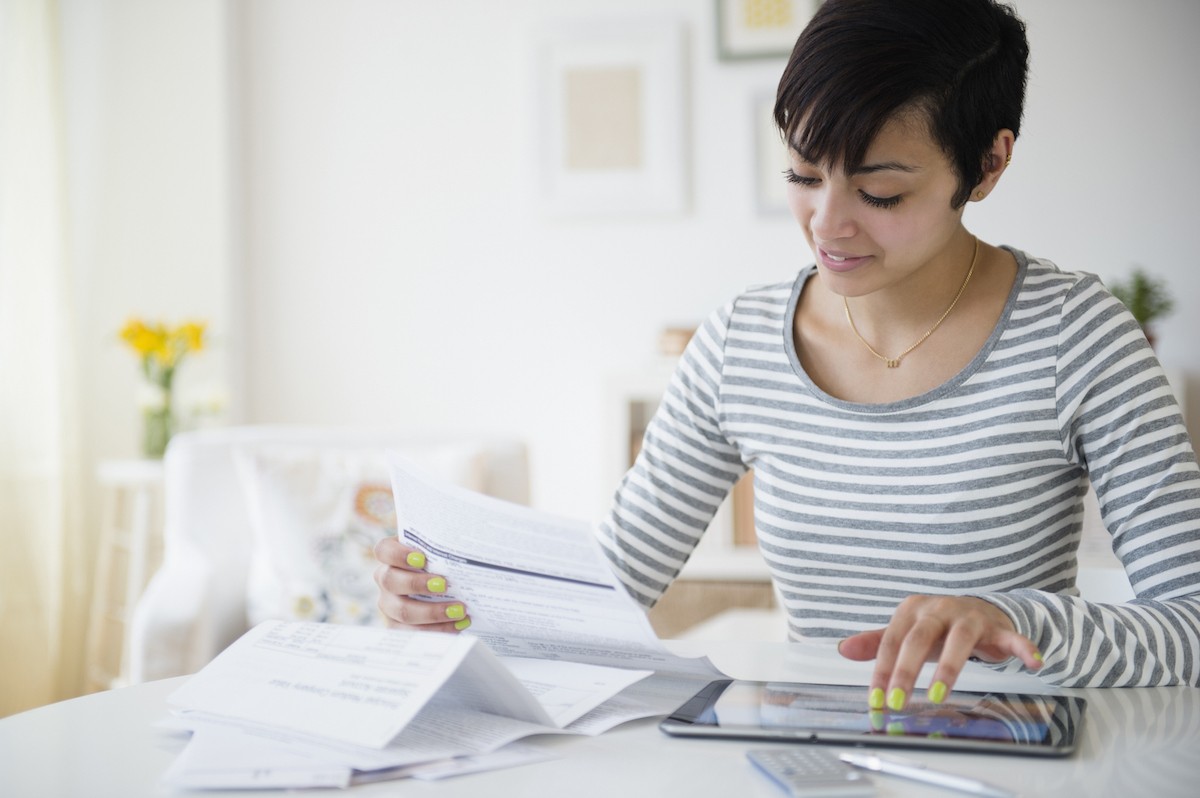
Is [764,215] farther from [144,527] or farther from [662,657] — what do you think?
[662,657]

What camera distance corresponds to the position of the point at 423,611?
0.82m

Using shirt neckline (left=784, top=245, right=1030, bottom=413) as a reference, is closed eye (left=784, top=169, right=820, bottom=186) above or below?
above

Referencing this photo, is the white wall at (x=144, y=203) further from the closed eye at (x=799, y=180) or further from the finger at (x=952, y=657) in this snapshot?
the finger at (x=952, y=657)

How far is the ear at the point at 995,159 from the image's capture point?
891 millimetres

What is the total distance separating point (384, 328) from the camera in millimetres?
2670

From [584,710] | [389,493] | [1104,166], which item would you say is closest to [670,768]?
[584,710]

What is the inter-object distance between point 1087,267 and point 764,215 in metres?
0.78

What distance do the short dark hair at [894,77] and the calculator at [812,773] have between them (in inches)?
20.0

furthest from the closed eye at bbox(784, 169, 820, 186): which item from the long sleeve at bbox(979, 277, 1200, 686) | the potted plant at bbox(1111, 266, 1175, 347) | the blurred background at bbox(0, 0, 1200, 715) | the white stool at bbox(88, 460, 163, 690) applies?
the white stool at bbox(88, 460, 163, 690)

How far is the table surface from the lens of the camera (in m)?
0.54

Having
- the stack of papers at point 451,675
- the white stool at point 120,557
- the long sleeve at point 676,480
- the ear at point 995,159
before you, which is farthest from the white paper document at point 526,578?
the white stool at point 120,557

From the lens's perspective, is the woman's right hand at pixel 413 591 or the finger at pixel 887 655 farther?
the woman's right hand at pixel 413 591

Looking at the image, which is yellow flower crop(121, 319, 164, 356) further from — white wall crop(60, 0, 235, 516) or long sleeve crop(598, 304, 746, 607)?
long sleeve crop(598, 304, 746, 607)

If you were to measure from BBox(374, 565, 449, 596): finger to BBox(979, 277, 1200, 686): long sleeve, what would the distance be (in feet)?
1.39
